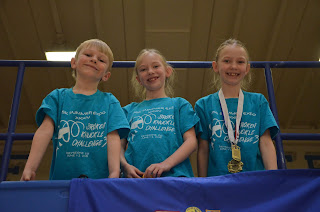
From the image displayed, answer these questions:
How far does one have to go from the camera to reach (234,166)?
1.55 m

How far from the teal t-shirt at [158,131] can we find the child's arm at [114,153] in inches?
4.7

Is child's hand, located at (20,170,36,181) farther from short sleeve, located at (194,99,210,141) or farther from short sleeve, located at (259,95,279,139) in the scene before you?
short sleeve, located at (259,95,279,139)

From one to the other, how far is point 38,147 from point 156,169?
19.4 inches

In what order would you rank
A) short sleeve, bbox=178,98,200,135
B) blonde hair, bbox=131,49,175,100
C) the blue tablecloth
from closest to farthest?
1. the blue tablecloth
2. short sleeve, bbox=178,98,200,135
3. blonde hair, bbox=131,49,175,100

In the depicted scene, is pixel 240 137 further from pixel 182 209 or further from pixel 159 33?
pixel 159 33

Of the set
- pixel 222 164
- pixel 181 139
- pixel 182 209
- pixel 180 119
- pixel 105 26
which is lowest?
pixel 182 209

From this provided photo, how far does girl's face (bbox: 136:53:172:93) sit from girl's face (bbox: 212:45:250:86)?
0.32 meters

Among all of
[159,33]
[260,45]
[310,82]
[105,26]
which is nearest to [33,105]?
[105,26]

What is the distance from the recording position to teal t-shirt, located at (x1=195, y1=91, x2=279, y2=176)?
1600 mm

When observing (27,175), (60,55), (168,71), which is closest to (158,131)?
(168,71)

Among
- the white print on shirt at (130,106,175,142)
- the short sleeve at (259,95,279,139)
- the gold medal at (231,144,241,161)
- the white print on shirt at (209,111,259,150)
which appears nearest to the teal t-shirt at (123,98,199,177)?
the white print on shirt at (130,106,175,142)

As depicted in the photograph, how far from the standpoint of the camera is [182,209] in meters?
1.14

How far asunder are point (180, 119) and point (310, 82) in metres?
4.68

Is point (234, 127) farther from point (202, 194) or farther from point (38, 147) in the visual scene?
point (38, 147)
